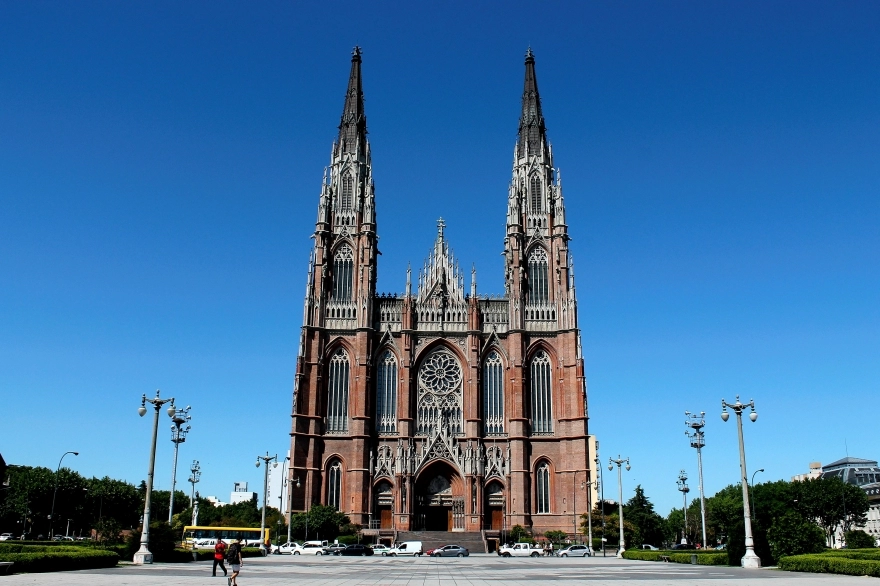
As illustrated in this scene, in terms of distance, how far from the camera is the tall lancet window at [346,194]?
292 ft

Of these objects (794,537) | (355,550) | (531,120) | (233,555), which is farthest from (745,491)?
(531,120)

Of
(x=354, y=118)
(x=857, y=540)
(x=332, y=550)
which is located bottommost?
(x=332, y=550)

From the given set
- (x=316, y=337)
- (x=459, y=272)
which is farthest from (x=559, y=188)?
(x=316, y=337)

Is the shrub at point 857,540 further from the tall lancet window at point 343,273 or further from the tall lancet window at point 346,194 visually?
the tall lancet window at point 346,194

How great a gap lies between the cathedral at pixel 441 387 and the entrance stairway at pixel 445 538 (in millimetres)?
1057

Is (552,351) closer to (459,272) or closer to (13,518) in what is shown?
(459,272)

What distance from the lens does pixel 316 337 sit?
269 feet

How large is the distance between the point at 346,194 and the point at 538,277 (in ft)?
74.6

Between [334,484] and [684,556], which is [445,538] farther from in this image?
[684,556]

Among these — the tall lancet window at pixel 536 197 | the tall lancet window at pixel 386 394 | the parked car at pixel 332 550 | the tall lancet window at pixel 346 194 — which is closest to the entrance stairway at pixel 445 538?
the parked car at pixel 332 550

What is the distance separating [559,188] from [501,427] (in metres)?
27.1

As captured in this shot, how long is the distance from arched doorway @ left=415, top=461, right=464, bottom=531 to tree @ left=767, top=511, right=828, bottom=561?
42.6m

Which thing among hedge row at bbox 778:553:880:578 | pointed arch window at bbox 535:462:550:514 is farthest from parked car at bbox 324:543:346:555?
hedge row at bbox 778:553:880:578

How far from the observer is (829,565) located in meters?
32.0
